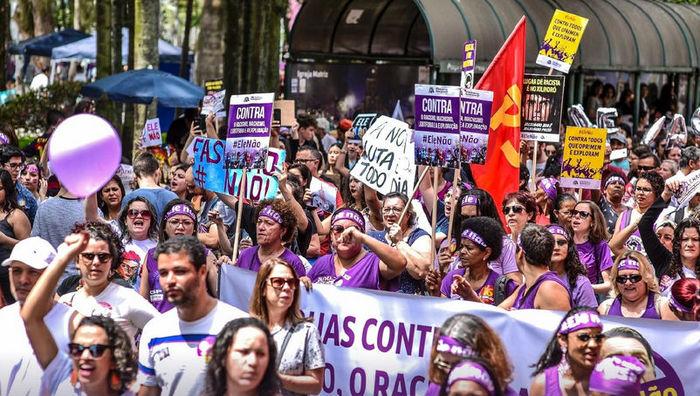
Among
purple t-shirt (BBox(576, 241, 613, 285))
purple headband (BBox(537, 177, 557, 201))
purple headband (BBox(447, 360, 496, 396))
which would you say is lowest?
purple t-shirt (BBox(576, 241, 613, 285))

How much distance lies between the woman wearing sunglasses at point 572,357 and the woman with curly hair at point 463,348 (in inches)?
22.4

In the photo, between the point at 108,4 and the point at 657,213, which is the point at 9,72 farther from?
the point at 657,213

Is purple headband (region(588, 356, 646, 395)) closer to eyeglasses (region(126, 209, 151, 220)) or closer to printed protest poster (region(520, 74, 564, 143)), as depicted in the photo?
eyeglasses (region(126, 209, 151, 220))

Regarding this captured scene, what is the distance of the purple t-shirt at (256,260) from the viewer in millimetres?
8961

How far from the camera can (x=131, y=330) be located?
24.8 feet

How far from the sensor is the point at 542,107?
14094mm

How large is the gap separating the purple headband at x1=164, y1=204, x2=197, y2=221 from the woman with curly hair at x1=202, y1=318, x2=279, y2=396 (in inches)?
149

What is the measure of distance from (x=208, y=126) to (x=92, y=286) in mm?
5992

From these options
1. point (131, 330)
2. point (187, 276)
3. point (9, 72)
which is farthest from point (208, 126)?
point (9, 72)

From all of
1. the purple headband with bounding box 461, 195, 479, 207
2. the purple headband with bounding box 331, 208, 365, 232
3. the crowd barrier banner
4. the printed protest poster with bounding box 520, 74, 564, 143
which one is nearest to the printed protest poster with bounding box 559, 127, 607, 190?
the printed protest poster with bounding box 520, 74, 564, 143

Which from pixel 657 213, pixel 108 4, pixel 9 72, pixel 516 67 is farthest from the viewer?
pixel 9 72

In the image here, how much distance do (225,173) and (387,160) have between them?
1.29m

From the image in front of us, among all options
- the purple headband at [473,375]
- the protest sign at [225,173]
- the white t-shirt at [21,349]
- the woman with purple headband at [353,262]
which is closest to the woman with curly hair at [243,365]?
the purple headband at [473,375]

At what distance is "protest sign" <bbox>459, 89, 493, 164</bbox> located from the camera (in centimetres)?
1076
